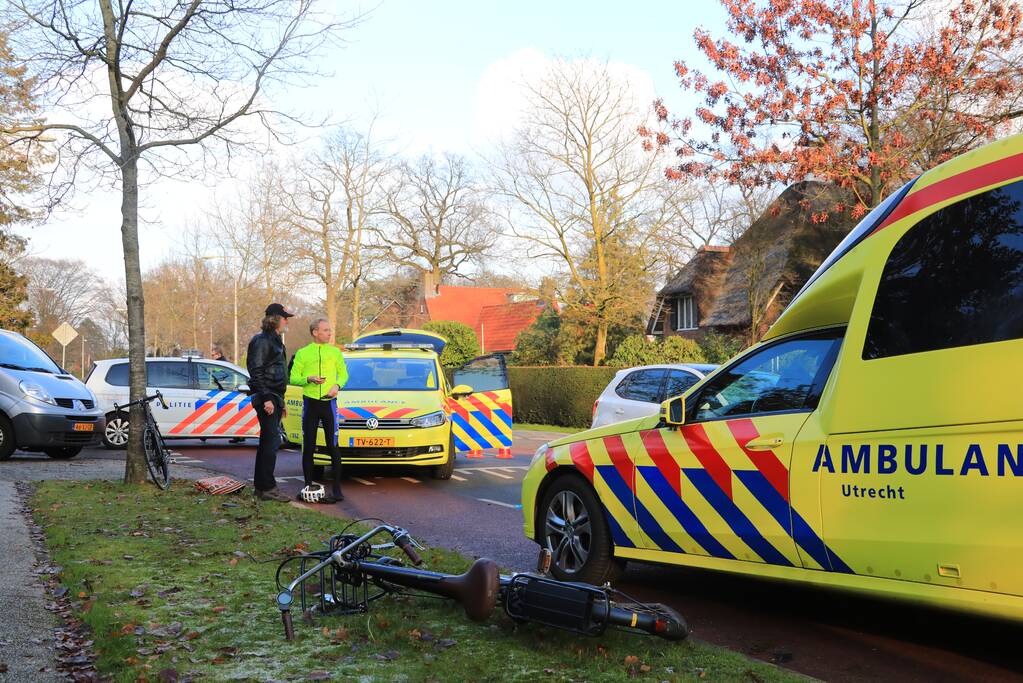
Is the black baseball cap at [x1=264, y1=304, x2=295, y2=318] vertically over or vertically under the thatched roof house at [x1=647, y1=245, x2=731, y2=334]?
under

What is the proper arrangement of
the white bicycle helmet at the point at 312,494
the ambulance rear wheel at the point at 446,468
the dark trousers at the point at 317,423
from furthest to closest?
the ambulance rear wheel at the point at 446,468 < the white bicycle helmet at the point at 312,494 < the dark trousers at the point at 317,423

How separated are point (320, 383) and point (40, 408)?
6.45 metres

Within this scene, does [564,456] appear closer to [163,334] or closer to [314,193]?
[314,193]

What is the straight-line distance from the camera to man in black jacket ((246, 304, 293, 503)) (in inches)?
392

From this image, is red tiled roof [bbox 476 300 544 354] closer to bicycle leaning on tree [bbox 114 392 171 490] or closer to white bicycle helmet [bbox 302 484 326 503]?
bicycle leaning on tree [bbox 114 392 171 490]

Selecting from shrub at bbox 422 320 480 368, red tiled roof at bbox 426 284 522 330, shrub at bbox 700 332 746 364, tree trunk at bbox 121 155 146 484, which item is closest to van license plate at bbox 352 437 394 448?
tree trunk at bbox 121 155 146 484

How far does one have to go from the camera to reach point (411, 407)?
40.1 feet

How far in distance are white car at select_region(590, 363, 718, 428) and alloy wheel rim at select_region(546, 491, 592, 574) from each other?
6821mm

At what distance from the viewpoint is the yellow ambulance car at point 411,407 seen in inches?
470

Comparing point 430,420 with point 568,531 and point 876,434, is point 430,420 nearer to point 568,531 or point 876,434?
point 568,531

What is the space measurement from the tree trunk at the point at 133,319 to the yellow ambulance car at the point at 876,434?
647 cm

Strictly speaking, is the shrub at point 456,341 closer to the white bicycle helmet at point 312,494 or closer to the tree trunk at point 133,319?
the tree trunk at point 133,319

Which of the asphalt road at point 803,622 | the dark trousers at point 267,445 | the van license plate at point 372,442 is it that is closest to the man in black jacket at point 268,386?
the dark trousers at point 267,445

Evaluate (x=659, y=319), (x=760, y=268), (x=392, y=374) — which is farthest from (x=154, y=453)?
(x=659, y=319)
